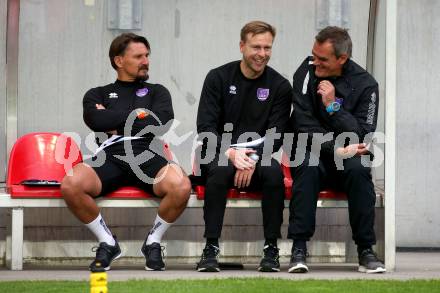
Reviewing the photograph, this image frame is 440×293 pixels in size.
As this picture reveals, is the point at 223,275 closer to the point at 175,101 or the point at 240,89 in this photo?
the point at 240,89

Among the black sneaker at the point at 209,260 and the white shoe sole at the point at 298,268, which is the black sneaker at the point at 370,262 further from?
the black sneaker at the point at 209,260

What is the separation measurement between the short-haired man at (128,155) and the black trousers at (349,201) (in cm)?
74

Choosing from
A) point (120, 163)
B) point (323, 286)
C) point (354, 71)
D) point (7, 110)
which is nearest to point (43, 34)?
point (7, 110)

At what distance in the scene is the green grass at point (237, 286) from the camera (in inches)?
293

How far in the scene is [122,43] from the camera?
930cm

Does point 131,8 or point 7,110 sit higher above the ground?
point 131,8

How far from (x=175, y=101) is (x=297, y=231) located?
1.88 m

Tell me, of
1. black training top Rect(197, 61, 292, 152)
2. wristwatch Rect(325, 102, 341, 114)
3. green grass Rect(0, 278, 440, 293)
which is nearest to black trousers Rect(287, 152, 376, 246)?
wristwatch Rect(325, 102, 341, 114)

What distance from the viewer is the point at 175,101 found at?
10.1m

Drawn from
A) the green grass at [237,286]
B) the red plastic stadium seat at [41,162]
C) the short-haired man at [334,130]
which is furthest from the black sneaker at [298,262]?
the red plastic stadium seat at [41,162]

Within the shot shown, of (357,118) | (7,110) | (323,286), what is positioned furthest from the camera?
(7,110)

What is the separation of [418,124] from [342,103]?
2387 millimetres

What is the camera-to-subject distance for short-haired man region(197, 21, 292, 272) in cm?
874

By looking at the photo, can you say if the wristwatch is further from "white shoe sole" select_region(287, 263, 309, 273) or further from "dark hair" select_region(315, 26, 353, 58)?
"white shoe sole" select_region(287, 263, 309, 273)
